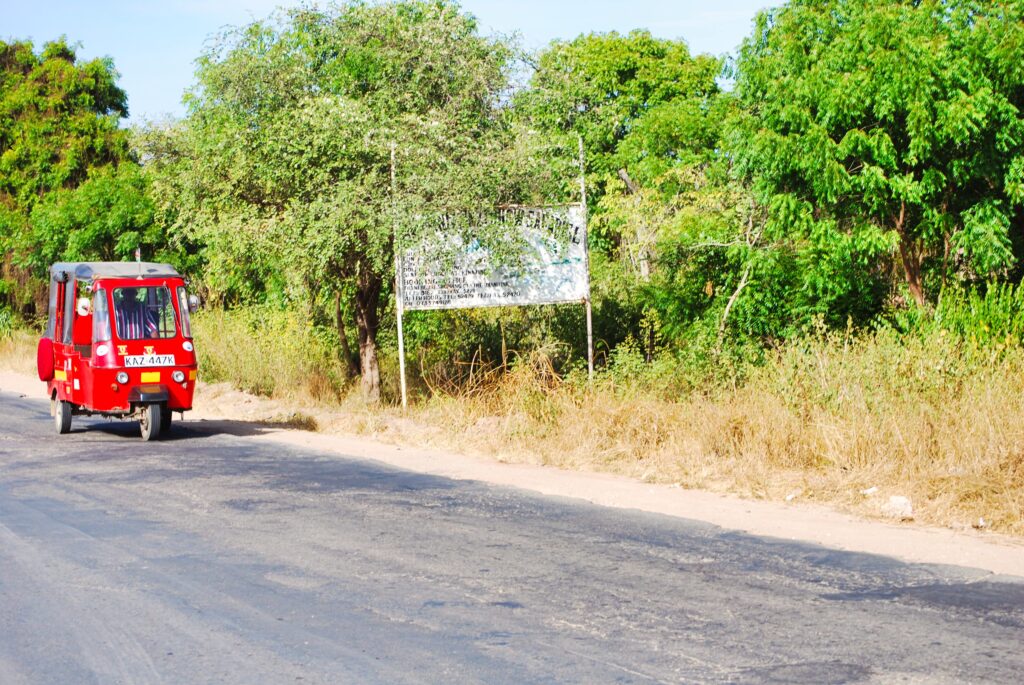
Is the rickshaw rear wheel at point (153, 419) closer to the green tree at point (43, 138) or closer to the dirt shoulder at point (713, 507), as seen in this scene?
the dirt shoulder at point (713, 507)

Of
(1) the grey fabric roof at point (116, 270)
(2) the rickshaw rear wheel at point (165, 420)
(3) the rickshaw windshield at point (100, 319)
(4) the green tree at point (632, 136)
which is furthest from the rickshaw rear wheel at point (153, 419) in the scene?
(4) the green tree at point (632, 136)

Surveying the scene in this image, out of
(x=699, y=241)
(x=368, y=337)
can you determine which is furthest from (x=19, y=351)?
(x=699, y=241)

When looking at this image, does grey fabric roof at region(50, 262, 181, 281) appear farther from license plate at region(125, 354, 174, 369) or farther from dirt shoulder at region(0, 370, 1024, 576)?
dirt shoulder at region(0, 370, 1024, 576)

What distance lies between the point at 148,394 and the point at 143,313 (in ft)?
4.15

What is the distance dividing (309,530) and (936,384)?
279 inches

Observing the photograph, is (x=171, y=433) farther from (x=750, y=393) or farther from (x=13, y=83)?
(x=13, y=83)

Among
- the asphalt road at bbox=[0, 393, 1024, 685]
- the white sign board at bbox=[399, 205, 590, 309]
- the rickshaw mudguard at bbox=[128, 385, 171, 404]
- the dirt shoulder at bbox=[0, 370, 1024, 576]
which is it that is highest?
the white sign board at bbox=[399, 205, 590, 309]

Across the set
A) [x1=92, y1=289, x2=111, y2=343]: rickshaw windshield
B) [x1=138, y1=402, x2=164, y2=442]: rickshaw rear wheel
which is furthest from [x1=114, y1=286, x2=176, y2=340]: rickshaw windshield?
[x1=138, y1=402, x2=164, y2=442]: rickshaw rear wheel

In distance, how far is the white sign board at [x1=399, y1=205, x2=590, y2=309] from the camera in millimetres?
17281

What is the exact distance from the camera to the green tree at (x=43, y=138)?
121 ft

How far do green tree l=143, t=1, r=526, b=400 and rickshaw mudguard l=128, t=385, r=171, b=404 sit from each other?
2.39 m

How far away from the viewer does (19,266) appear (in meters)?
36.5

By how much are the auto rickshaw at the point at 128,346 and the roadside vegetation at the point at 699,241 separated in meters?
1.48

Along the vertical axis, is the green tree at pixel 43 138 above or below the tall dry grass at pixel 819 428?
above
